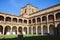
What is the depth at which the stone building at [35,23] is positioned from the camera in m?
28.9

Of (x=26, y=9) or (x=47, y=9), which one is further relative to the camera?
(x=26, y=9)

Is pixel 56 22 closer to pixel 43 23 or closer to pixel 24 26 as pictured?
pixel 43 23

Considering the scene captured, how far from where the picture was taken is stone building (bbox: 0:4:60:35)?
28.9m

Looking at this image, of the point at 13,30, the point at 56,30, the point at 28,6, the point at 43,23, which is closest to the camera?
the point at 56,30

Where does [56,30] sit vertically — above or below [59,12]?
below

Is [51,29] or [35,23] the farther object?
[35,23]

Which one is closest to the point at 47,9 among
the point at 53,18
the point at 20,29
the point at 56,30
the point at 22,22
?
the point at 53,18

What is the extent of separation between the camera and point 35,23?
35.2 m

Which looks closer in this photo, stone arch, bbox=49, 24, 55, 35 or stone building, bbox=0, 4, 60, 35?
stone building, bbox=0, 4, 60, 35

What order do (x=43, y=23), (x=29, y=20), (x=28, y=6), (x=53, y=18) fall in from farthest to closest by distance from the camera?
(x=28, y=6), (x=29, y=20), (x=43, y=23), (x=53, y=18)

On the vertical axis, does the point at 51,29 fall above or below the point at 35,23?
below

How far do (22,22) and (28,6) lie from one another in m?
10.5

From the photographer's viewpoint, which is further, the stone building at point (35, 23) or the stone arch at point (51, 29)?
the stone arch at point (51, 29)

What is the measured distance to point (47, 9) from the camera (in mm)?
32438
